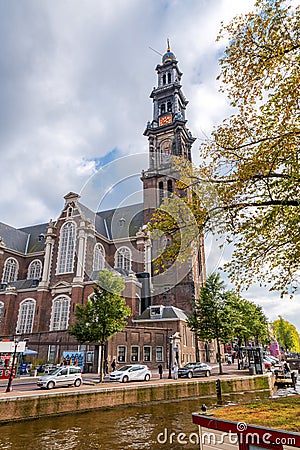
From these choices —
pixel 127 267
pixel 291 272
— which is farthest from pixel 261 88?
pixel 127 267

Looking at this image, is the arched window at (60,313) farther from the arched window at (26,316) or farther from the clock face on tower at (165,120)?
the clock face on tower at (165,120)

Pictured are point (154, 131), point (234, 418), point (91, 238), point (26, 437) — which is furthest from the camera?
point (154, 131)

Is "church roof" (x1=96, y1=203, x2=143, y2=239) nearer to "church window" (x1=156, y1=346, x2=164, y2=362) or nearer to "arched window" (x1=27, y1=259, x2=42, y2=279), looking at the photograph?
"arched window" (x1=27, y1=259, x2=42, y2=279)

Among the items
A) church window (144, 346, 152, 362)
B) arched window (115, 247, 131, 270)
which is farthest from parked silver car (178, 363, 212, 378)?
arched window (115, 247, 131, 270)

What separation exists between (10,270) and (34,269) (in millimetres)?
3236

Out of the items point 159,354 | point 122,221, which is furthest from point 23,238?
point 159,354

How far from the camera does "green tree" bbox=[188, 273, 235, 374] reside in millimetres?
31484

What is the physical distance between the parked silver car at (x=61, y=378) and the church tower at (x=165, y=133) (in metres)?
30.0

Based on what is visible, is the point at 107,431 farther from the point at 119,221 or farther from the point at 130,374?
the point at 119,221

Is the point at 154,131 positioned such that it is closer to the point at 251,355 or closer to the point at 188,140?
the point at 188,140

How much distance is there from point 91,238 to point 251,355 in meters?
22.8

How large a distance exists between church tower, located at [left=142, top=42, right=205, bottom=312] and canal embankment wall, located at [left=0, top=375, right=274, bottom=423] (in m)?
17.0

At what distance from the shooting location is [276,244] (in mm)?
9094

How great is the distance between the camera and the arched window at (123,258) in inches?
1807
